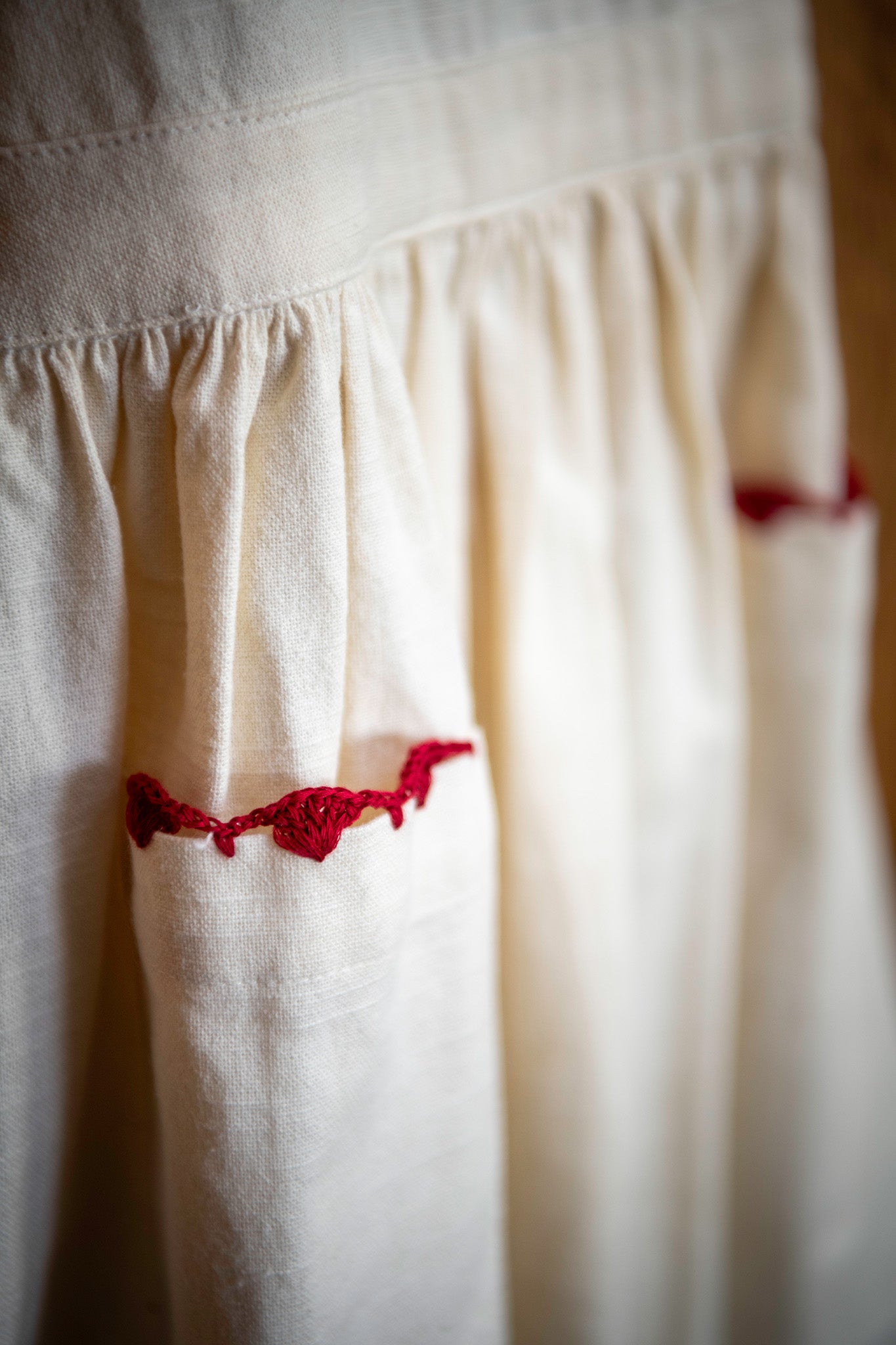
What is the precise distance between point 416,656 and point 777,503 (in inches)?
10.8

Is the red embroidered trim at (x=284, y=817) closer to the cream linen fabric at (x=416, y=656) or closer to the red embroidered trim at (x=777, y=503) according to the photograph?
the cream linen fabric at (x=416, y=656)

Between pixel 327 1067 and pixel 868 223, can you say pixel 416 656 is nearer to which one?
pixel 327 1067

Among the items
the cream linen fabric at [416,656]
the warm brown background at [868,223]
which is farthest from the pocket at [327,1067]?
the warm brown background at [868,223]

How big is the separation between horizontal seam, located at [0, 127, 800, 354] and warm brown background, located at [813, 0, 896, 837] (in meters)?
0.10

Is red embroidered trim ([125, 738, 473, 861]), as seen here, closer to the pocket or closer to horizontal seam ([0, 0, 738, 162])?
the pocket

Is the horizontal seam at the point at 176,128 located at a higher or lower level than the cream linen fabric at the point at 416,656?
higher

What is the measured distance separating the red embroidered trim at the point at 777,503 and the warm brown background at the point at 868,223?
0.13 metres

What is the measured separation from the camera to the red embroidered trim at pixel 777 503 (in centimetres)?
52

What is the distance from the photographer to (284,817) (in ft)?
1.04

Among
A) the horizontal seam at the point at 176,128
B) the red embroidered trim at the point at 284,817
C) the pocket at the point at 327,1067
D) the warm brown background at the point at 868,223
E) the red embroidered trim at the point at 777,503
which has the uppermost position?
the warm brown background at the point at 868,223

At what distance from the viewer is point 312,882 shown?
0.32m

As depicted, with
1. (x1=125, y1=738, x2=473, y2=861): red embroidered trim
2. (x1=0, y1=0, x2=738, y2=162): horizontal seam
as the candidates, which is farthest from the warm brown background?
(x1=125, y1=738, x2=473, y2=861): red embroidered trim

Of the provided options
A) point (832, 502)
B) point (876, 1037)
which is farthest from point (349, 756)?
point (876, 1037)

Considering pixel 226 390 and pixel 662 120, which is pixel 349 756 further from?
pixel 662 120
